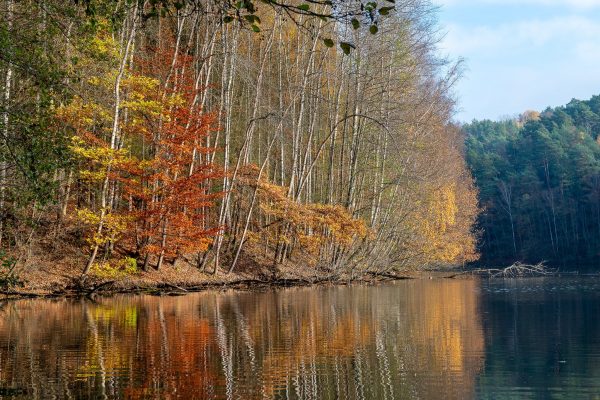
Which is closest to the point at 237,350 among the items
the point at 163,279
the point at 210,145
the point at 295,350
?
the point at 295,350

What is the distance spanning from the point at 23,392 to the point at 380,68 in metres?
25.8

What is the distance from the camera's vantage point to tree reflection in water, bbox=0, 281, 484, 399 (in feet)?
26.8

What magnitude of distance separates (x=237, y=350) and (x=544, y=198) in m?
65.1

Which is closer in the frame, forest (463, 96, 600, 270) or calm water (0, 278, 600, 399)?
calm water (0, 278, 600, 399)

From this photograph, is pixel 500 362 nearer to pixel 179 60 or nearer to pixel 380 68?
pixel 179 60

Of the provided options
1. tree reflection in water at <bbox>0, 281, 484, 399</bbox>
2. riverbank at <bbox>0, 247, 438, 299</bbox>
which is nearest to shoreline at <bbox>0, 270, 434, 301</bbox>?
riverbank at <bbox>0, 247, 438, 299</bbox>

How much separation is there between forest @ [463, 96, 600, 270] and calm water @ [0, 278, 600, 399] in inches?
2005

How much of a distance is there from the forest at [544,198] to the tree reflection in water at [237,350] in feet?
169

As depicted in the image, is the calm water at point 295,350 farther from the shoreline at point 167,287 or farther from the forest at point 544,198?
the forest at point 544,198

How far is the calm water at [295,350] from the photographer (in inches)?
323

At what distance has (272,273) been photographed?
28.5m

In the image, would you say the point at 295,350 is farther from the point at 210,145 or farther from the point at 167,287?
the point at 210,145

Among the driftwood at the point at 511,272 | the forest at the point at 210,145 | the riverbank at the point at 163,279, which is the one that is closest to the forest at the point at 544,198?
the driftwood at the point at 511,272

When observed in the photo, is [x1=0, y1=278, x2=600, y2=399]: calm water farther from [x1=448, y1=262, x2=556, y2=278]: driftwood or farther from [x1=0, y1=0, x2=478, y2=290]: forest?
[x1=448, y1=262, x2=556, y2=278]: driftwood
